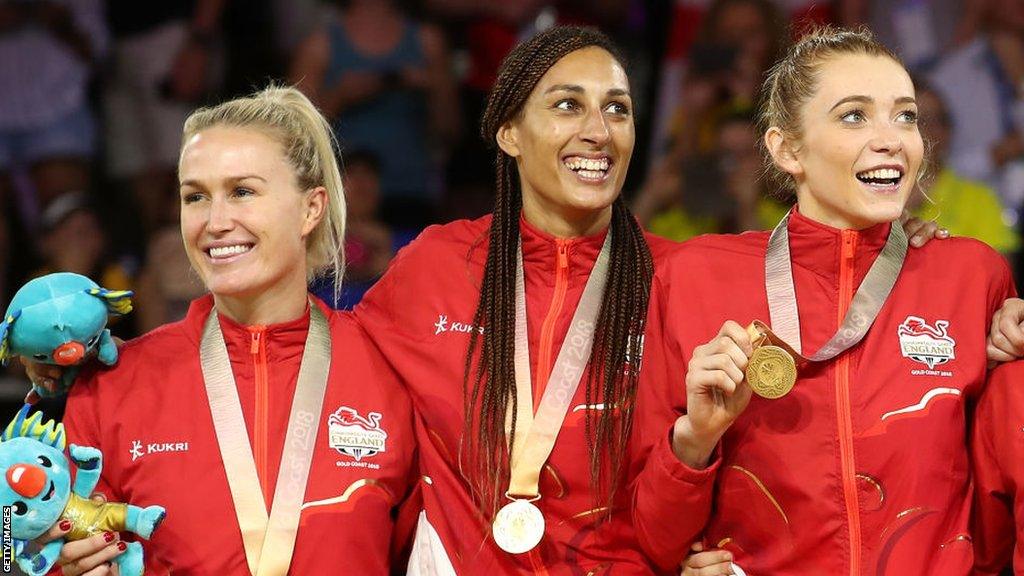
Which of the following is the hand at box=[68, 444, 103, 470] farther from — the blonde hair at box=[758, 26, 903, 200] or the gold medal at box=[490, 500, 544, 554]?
the blonde hair at box=[758, 26, 903, 200]

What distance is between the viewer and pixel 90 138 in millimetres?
5965

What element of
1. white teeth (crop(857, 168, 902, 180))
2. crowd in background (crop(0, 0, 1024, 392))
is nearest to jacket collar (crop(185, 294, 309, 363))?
white teeth (crop(857, 168, 902, 180))

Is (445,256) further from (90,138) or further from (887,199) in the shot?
(90,138)

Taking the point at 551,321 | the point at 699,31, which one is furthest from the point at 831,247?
the point at 699,31

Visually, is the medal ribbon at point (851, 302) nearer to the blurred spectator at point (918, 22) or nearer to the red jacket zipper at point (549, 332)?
the red jacket zipper at point (549, 332)

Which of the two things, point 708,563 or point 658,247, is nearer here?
point 708,563

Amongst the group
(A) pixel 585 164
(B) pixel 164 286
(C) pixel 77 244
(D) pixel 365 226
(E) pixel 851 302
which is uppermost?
(A) pixel 585 164

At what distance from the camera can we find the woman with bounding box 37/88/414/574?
2.87 metres

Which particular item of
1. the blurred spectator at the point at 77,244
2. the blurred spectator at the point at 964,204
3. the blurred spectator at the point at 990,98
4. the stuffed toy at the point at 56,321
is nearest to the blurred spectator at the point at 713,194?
the blurred spectator at the point at 964,204

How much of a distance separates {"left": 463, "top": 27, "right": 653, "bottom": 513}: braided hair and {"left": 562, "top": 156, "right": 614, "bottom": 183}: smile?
5.1 inches

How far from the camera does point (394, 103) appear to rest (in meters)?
5.70

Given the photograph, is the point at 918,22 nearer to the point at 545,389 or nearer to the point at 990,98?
the point at 990,98

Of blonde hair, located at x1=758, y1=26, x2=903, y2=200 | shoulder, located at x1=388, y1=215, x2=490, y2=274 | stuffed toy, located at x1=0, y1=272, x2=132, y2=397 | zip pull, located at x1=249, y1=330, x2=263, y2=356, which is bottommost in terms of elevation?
zip pull, located at x1=249, y1=330, x2=263, y2=356

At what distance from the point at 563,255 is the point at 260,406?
72cm
